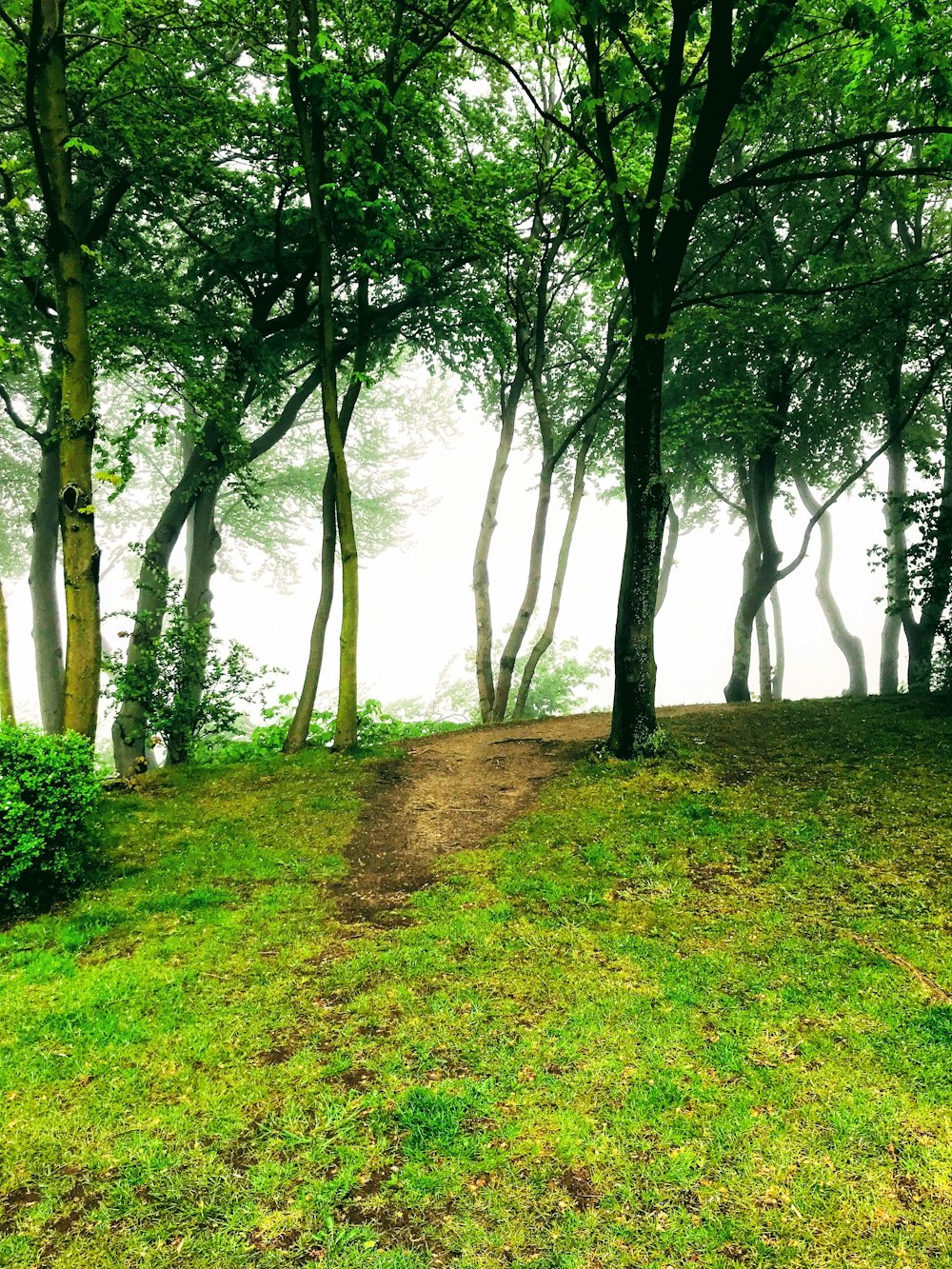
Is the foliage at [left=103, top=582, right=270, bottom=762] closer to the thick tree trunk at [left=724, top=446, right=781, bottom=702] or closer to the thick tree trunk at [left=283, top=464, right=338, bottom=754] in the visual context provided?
the thick tree trunk at [left=283, top=464, right=338, bottom=754]

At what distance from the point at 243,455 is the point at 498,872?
9.25 meters

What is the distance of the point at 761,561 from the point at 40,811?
15795 mm

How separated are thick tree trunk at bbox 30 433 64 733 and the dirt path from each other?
921 centimetres

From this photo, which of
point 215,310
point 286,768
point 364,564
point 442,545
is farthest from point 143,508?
point 442,545

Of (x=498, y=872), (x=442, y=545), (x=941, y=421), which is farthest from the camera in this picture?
(x=442, y=545)

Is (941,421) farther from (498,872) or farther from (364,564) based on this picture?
(364,564)

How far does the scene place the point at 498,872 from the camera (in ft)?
19.9

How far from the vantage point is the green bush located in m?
5.12

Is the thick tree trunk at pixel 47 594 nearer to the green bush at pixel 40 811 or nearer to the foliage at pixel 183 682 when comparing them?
the foliage at pixel 183 682

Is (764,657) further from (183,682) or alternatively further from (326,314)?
(183,682)

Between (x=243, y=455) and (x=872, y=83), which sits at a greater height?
(x=872, y=83)

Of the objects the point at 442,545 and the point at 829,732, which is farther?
the point at 442,545

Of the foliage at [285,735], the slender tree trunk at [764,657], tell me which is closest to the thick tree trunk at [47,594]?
the foliage at [285,735]

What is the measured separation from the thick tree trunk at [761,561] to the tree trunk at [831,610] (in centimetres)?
311
